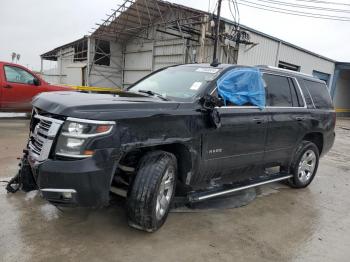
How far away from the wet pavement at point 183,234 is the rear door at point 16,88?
19.6 feet

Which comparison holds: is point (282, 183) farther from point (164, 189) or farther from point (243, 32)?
point (243, 32)

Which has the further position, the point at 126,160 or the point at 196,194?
the point at 196,194

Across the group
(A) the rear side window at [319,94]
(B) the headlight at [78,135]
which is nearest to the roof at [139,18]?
(A) the rear side window at [319,94]

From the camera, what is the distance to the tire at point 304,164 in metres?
5.85

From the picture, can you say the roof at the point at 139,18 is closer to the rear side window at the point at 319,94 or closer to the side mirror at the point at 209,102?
the rear side window at the point at 319,94

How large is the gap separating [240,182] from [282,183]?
5.90ft

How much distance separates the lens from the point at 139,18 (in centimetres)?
2222

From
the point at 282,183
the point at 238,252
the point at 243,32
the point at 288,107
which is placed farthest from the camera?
the point at 243,32

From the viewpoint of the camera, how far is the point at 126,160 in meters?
3.75

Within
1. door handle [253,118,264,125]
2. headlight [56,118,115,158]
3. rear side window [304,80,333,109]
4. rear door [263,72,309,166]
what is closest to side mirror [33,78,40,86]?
rear door [263,72,309,166]

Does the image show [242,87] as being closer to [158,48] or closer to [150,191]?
[150,191]

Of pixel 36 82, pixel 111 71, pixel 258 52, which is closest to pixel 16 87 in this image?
pixel 36 82

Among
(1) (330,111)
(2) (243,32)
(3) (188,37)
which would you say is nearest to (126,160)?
(1) (330,111)

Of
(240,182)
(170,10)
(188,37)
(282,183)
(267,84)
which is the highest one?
(170,10)
